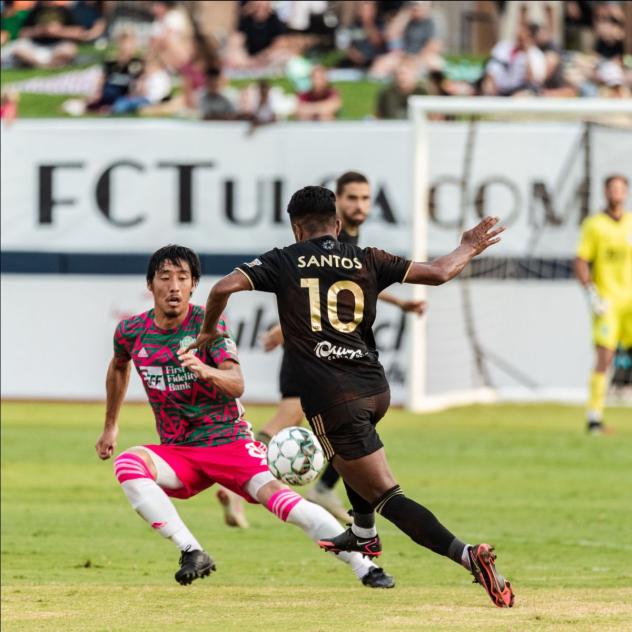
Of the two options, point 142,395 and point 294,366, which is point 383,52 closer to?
point 142,395

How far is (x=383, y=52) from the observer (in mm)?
27297

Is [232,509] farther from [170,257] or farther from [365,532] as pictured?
[170,257]

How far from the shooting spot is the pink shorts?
911 centimetres

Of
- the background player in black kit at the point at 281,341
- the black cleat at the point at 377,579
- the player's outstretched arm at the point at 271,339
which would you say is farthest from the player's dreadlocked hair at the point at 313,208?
the player's outstretched arm at the point at 271,339

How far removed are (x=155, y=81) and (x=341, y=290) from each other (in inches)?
682

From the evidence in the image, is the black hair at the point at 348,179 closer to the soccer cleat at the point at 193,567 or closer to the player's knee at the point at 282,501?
the player's knee at the point at 282,501

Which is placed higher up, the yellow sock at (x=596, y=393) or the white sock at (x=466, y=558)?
the white sock at (x=466, y=558)

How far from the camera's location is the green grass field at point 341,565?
8.47 meters

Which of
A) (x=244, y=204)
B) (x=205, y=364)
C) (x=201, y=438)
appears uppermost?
(x=205, y=364)

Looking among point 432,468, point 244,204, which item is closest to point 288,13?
point 244,204

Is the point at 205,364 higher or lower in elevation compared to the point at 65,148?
higher

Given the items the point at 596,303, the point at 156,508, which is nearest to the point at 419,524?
the point at 156,508

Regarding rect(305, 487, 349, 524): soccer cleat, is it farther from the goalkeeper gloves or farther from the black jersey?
the goalkeeper gloves

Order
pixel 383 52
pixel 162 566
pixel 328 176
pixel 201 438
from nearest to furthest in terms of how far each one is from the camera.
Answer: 1. pixel 201 438
2. pixel 162 566
3. pixel 328 176
4. pixel 383 52
